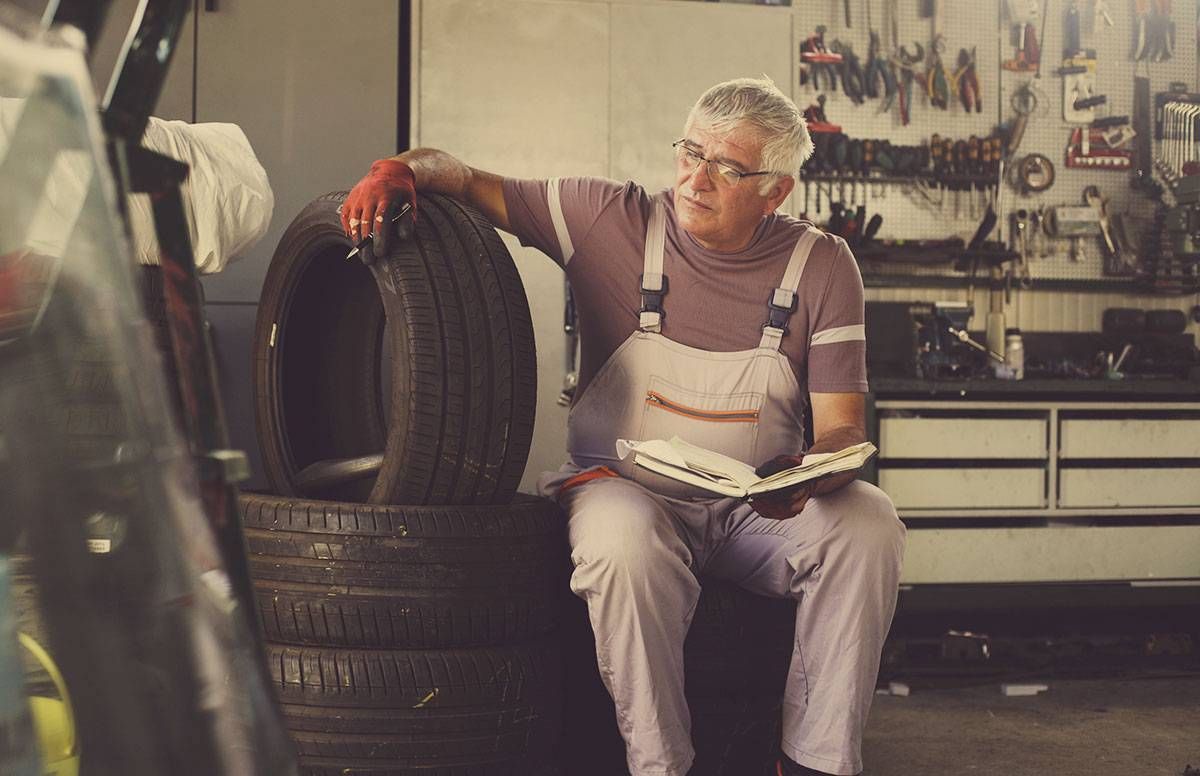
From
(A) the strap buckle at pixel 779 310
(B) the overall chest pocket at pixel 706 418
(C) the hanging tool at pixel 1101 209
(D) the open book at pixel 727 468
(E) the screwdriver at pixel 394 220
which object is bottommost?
(D) the open book at pixel 727 468

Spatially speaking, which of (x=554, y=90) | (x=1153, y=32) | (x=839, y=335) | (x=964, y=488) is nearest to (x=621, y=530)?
(x=839, y=335)

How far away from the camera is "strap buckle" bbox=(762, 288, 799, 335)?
6.93ft

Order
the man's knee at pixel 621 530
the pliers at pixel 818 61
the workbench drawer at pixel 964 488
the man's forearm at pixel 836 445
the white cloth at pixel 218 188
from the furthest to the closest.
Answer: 1. the pliers at pixel 818 61
2. the workbench drawer at pixel 964 488
3. the white cloth at pixel 218 188
4. the man's forearm at pixel 836 445
5. the man's knee at pixel 621 530

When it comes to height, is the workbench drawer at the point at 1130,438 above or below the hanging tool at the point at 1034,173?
below

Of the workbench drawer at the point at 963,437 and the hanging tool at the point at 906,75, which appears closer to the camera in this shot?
the workbench drawer at the point at 963,437

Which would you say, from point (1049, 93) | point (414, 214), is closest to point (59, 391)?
point (414, 214)

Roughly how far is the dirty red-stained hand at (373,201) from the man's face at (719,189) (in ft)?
1.72

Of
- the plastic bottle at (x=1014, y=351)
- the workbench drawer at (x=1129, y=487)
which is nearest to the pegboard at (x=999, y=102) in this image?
the plastic bottle at (x=1014, y=351)

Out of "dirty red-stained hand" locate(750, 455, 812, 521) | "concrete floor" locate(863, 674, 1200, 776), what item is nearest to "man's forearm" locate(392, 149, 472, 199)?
"dirty red-stained hand" locate(750, 455, 812, 521)

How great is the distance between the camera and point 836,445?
6.59 feet

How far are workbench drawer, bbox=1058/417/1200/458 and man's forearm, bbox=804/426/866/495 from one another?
187 centimetres

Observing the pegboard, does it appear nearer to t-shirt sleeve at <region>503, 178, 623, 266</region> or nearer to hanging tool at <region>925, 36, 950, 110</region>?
hanging tool at <region>925, 36, 950, 110</region>

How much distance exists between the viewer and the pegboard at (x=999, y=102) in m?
4.48

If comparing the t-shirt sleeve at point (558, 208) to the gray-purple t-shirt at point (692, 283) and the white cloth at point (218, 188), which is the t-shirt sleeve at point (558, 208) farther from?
the white cloth at point (218, 188)
